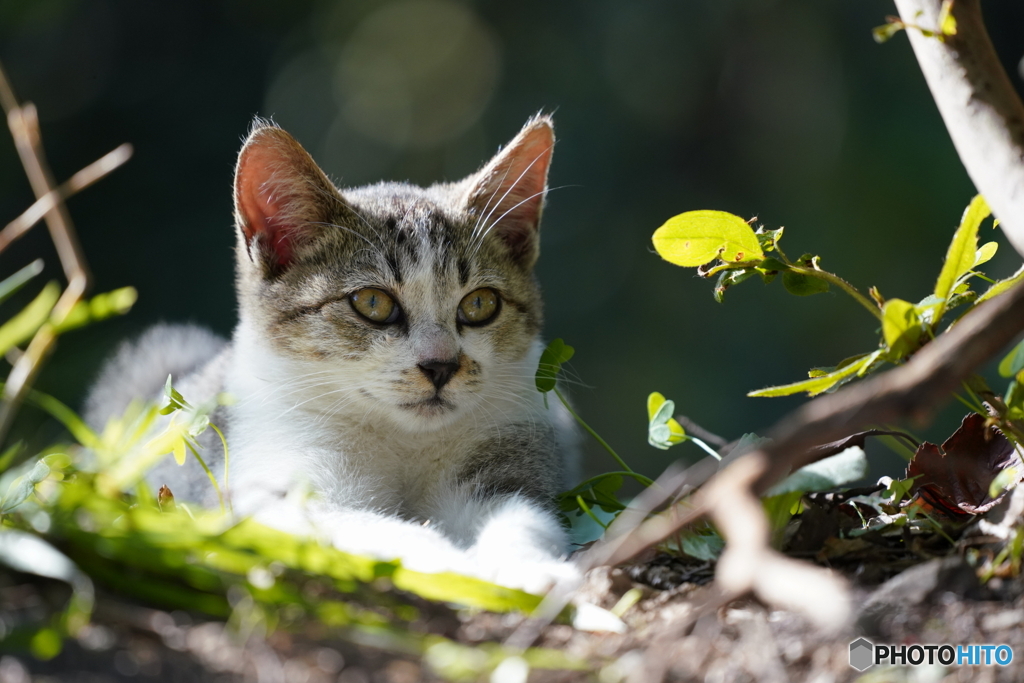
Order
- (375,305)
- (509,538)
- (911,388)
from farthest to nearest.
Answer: (375,305), (509,538), (911,388)

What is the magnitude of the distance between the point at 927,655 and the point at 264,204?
1.31 m

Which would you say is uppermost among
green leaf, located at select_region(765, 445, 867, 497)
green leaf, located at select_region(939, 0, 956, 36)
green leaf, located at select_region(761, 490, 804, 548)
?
green leaf, located at select_region(939, 0, 956, 36)

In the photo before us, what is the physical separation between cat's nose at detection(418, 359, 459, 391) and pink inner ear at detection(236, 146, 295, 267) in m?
0.41

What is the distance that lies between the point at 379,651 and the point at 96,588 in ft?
0.74

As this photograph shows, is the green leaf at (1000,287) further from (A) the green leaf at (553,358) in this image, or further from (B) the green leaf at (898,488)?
(A) the green leaf at (553,358)

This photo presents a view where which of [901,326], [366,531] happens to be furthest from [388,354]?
[901,326]

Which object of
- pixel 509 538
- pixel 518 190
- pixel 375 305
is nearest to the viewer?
pixel 509 538

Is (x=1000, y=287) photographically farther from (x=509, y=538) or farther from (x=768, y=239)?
(x=509, y=538)

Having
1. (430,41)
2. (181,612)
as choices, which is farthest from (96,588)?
(430,41)

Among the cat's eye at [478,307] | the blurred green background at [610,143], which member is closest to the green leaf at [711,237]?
the cat's eye at [478,307]

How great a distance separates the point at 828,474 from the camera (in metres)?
0.81

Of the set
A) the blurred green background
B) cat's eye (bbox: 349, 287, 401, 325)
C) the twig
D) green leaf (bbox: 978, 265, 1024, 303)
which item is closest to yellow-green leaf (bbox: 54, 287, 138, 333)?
the twig

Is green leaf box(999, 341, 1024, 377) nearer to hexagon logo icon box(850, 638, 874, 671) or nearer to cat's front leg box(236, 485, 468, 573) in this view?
hexagon logo icon box(850, 638, 874, 671)

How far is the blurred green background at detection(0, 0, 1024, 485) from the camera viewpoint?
3.42 m
